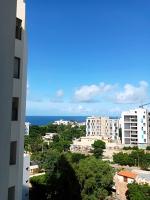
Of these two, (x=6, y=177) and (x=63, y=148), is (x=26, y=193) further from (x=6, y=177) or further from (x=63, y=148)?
(x=63, y=148)

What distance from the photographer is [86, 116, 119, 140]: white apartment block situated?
112812 millimetres

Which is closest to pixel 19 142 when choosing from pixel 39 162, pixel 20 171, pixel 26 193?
pixel 20 171

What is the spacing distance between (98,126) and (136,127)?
98.1 feet

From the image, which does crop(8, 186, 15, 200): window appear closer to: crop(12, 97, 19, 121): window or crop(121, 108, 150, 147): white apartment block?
crop(12, 97, 19, 121): window

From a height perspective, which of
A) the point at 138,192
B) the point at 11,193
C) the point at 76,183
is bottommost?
the point at 138,192

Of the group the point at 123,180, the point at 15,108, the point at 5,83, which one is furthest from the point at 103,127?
the point at 5,83

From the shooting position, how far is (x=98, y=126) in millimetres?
119500

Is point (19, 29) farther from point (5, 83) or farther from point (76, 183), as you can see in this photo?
point (76, 183)

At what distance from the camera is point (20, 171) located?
10.5m

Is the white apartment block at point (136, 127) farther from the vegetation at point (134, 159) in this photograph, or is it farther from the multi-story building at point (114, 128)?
the vegetation at point (134, 159)

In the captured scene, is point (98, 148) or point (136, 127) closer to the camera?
point (98, 148)

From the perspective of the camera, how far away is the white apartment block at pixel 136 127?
292 feet

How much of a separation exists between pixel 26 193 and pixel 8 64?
20768mm

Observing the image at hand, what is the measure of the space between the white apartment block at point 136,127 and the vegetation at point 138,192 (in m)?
57.8
